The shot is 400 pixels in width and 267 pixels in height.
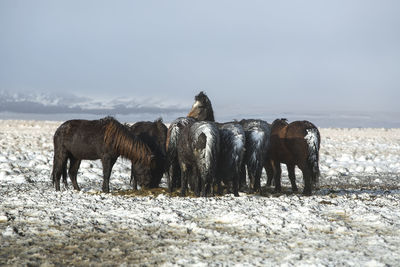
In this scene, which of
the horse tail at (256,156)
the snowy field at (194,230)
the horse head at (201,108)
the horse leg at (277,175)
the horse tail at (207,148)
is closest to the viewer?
the snowy field at (194,230)

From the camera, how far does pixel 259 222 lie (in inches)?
243

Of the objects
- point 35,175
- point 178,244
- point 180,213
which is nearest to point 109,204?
point 180,213

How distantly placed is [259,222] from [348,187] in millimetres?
6431

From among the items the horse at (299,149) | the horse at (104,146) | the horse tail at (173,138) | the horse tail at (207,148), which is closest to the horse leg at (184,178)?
the horse tail at (207,148)

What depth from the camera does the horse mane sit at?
30.8 ft

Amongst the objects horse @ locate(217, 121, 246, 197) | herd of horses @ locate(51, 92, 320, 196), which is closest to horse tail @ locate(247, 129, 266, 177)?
herd of horses @ locate(51, 92, 320, 196)

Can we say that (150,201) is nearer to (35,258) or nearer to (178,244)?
(178,244)

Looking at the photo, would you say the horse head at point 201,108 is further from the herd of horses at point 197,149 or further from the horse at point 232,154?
the horse at point 232,154

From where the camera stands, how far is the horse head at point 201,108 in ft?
34.0

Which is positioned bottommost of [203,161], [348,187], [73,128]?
[348,187]

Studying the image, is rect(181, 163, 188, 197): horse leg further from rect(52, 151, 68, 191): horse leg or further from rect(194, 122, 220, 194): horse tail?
rect(52, 151, 68, 191): horse leg

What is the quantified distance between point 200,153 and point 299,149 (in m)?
2.47

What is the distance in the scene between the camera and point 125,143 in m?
9.39

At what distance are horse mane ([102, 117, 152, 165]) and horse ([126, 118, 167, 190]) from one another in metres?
0.29
